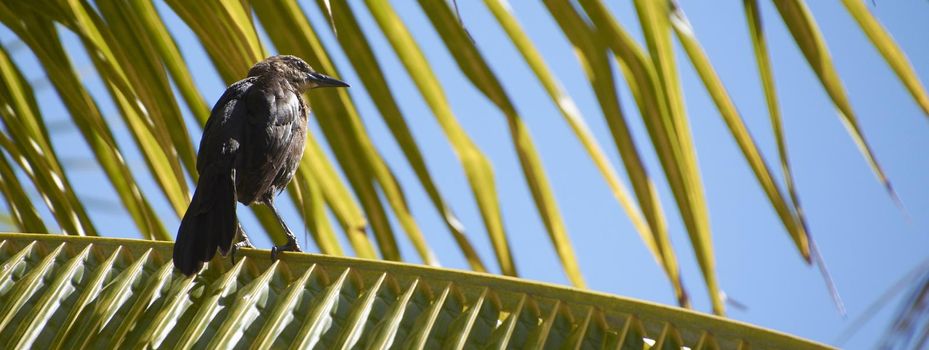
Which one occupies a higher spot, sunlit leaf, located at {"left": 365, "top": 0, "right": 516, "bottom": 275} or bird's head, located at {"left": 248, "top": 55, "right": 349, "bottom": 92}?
bird's head, located at {"left": 248, "top": 55, "right": 349, "bottom": 92}

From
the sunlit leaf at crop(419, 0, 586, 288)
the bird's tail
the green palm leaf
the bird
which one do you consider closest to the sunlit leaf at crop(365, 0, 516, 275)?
the sunlit leaf at crop(419, 0, 586, 288)

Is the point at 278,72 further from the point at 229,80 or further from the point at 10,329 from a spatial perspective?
the point at 10,329

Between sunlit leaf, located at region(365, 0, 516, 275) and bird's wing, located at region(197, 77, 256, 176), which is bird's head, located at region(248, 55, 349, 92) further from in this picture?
sunlit leaf, located at region(365, 0, 516, 275)

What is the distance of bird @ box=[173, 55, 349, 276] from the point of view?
287 centimetres

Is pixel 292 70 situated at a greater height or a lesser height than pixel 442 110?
greater

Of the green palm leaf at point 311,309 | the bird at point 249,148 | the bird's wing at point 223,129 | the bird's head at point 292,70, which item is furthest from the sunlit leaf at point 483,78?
the bird's head at point 292,70

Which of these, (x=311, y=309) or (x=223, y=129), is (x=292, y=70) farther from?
(x=311, y=309)

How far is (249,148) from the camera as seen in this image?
11.1 ft

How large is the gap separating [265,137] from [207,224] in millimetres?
937

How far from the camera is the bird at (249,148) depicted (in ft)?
9.41

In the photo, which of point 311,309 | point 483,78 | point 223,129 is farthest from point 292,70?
point 311,309

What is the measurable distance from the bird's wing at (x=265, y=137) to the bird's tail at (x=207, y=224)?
0.35 metres

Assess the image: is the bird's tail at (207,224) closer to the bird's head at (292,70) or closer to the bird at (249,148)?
the bird at (249,148)

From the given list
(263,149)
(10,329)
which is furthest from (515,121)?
(263,149)
